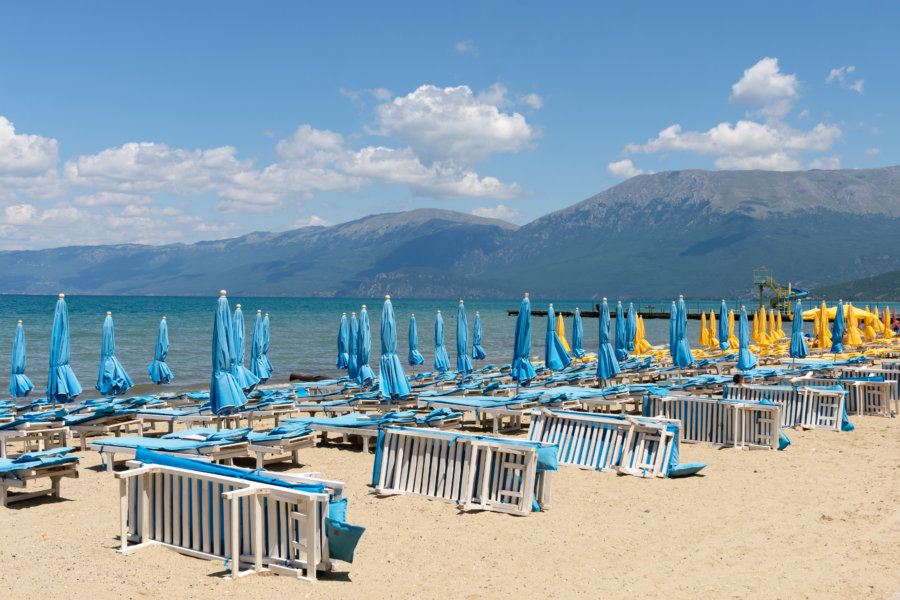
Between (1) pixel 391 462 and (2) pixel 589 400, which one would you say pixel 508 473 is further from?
(2) pixel 589 400

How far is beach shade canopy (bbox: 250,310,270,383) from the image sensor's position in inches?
727

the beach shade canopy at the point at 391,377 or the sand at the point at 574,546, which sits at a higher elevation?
the beach shade canopy at the point at 391,377

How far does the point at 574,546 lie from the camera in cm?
697

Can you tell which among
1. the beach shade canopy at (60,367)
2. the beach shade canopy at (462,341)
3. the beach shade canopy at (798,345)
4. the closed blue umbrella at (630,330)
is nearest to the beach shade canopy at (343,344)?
the beach shade canopy at (462,341)

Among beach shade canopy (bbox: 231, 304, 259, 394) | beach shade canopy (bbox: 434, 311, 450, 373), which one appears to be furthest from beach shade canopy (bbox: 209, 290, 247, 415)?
beach shade canopy (bbox: 434, 311, 450, 373)

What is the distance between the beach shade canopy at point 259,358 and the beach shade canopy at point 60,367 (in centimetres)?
497

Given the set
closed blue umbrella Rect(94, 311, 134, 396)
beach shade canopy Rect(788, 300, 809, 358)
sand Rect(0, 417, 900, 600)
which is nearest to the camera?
sand Rect(0, 417, 900, 600)

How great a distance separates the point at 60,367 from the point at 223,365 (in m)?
4.49

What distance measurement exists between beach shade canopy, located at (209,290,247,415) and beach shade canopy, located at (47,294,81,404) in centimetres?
401

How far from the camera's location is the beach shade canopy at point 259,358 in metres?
18.5

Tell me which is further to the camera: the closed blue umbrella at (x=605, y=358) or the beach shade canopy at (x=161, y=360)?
the beach shade canopy at (x=161, y=360)

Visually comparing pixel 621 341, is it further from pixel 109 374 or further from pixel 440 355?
pixel 109 374

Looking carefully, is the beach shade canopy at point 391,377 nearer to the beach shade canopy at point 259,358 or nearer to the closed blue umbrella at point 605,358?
the closed blue umbrella at point 605,358

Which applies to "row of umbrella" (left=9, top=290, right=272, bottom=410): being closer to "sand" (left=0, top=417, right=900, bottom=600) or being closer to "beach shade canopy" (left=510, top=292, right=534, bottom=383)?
"sand" (left=0, top=417, right=900, bottom=600)
